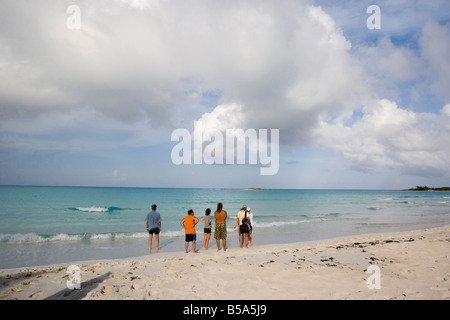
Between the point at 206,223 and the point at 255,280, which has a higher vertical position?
the point at 206,223

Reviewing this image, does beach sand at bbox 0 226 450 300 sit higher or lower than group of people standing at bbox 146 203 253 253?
lower

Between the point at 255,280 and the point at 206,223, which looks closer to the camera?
the point at 255,280

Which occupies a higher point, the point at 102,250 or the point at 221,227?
the point at 221,227

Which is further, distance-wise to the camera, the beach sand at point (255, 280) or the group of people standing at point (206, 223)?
the group of people standing at point (206, 223)

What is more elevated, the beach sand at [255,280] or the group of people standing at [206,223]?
the group of people standing at [206,223]

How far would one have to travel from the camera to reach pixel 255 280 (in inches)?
266

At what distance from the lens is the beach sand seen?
5.84 metres

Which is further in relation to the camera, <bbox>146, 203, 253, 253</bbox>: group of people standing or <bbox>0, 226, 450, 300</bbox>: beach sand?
<bbox>146, 203, 253, 253</bbox>: group of people standing

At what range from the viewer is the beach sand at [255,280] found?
19.2 ft
